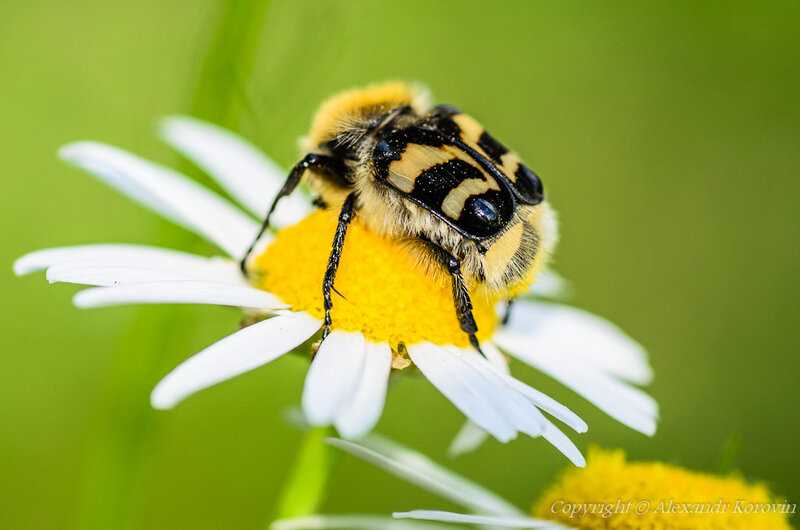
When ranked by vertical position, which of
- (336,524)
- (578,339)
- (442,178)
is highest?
(442,178)

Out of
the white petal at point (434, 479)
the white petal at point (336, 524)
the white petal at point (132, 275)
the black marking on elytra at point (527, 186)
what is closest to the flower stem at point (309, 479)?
the white petal at point (336, 524)

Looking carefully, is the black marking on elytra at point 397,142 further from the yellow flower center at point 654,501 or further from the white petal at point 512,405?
the yellow flower center at point 654,501

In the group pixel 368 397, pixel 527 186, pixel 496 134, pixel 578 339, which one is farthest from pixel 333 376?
pixel 496 134

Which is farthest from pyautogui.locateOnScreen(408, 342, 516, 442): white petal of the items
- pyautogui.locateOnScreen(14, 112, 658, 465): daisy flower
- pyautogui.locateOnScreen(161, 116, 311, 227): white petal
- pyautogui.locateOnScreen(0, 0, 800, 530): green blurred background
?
pyautogui.locateOnScreen(161, 116, 311, 227): white petal

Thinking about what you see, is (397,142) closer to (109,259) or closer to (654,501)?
(109,259)

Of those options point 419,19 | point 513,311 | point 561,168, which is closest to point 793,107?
point 561,168

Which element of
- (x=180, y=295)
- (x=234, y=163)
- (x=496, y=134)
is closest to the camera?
(x=180, y=295)
